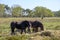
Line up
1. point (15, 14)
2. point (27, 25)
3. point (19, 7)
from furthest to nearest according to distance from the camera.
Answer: point (19, 7), point (15, 14), point (27, 25)

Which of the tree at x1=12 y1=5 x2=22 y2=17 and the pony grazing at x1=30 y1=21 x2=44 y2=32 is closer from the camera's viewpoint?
the pony grazing at x1=30 y1=21 x2=44 y2=32

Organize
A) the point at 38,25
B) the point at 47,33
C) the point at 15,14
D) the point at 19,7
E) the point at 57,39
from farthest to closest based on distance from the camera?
1. the point at 19,7
2. the point at 15,14
3. the point at 38,25
4. the point at 47,33
5. the point at 57,39

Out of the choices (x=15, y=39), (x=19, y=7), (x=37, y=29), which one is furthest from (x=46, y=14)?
(x=15, y=39)

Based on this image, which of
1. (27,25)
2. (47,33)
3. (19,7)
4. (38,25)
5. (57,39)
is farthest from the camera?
(19,7)

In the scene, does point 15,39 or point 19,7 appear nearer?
point 15,39

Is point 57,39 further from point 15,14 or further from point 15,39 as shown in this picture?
point 15,14

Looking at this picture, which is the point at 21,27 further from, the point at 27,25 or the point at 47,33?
the point at 47,33

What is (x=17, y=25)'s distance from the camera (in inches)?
813

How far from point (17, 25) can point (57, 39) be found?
808 centimetres

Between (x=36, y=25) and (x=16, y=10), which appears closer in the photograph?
(x=36, y=25)

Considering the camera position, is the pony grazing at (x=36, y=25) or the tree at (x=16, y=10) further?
the tree at (x=16, y=10)

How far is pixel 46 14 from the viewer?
11362cm

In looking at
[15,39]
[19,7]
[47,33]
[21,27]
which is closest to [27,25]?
[21,27]

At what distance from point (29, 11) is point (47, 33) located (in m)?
106
